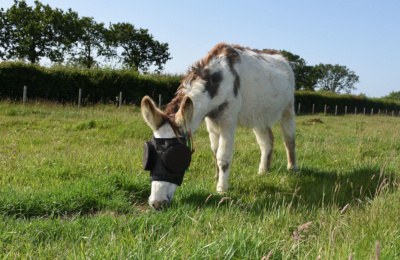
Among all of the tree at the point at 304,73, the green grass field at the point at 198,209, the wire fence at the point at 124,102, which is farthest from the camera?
the tree at the point at 304,73

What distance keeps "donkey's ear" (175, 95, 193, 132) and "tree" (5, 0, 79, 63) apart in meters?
43.4

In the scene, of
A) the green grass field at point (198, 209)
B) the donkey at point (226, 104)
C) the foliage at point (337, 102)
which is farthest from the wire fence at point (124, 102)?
the donkey at point (226, 104)

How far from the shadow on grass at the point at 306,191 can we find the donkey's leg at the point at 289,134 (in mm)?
348

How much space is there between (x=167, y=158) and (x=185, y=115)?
55cm

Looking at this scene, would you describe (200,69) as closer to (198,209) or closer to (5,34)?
(198,209)

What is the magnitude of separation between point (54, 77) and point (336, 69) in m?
111

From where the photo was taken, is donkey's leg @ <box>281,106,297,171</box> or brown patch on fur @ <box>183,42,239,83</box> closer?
brown patch on fur @ <box>183,42,239,83</box>

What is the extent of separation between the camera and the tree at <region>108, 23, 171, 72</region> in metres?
52.1

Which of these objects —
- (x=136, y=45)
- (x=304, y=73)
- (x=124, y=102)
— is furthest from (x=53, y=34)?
(x=304, y=73)

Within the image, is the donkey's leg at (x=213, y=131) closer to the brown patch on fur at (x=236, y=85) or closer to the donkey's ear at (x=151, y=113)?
the brown patch on fur at (x=236, y=85)

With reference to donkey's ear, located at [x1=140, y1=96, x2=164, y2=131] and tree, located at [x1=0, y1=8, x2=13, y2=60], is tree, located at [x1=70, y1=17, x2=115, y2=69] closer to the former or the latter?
tree, located at [x1=0, y1=8, x2=13, y2=60]

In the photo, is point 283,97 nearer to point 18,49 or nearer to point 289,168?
point 289,168

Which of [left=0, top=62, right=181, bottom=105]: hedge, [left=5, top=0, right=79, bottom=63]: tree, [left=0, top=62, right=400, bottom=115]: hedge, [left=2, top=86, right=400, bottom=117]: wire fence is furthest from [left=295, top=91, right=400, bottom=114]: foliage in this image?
[left=5, top=0, right=79, bottom=63]: tree

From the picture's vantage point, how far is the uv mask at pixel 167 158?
134 inches
